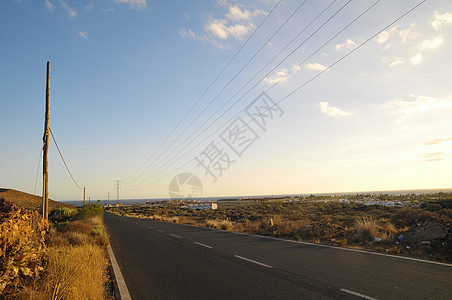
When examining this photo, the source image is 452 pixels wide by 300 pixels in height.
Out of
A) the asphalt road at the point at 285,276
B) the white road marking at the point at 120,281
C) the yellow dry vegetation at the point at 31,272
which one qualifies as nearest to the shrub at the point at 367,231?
the asphalt road at the point at 285,276

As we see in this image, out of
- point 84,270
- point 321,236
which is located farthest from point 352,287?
point 321,236

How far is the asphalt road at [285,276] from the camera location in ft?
17.7

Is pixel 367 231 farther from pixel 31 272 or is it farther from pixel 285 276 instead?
pixel 31 272

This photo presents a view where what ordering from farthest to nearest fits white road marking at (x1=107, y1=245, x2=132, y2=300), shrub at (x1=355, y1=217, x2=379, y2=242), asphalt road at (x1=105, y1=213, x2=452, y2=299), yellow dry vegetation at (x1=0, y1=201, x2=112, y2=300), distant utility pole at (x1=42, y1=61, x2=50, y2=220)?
distant utility pole at (x1=42, y1=61, x2=50, y2=220) < shrub at (x1=355, y1=217, x2=379, y2=242) < white road marking at (x1=107, y1=245, x2=132, y2=300) < asphalt road at (x1=105, y1=213, x2=452, y2=299) < yellow dry vegetation at (x1=0, y1=201, x2=112, y2=300)

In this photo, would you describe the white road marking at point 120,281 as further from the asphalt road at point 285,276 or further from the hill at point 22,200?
the hill at point 22,200

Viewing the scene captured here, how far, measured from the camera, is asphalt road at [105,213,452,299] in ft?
17.7

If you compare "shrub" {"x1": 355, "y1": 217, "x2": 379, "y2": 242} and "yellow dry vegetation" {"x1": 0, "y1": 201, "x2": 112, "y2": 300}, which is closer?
"yellow dry vegetation" {"x1": 0, "y1": 201, "x2": 112, "y2": 300}

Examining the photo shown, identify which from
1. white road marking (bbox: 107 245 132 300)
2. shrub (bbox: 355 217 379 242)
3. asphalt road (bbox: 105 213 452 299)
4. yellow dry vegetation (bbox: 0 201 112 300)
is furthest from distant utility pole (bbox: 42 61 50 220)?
shrub (bbox: 355 217 379 242)

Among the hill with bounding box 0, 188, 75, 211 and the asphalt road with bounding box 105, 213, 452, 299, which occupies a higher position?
the hill with bounding box 0, 188, 75, 211

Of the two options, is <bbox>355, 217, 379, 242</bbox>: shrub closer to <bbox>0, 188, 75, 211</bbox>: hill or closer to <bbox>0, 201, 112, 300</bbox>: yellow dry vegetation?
<bbox>0, 201, 112, 300</bbox>: yellow dry vegetation

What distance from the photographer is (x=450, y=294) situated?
504cm

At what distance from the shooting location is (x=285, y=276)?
6.64 metres

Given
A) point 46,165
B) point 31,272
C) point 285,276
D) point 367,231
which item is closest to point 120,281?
point 31,272

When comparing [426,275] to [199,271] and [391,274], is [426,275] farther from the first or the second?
[199,271]
